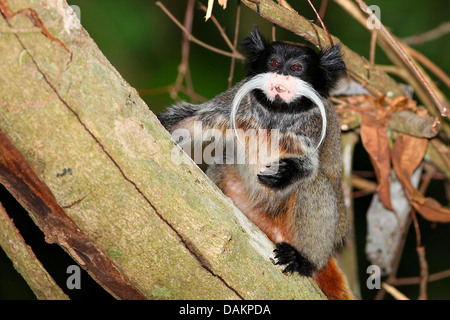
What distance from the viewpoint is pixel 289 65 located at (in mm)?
3160

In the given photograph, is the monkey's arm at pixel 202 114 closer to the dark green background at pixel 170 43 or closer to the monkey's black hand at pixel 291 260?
the monkey's black hand at pixel 291 260

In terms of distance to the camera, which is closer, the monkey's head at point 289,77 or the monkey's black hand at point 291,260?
the monkey's black hand at point 291,260

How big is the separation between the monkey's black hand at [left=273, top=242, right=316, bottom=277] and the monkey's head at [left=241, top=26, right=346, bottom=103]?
3.00 ft

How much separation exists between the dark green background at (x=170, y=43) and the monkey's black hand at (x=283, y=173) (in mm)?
2117

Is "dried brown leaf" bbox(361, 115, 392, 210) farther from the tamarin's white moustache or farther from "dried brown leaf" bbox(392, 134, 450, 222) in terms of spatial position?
the tamarin's white moustache

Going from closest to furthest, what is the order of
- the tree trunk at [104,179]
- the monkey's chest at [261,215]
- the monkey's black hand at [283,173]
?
1. the tree trunk at [104,179]
2. the monkey's black hand at [283,173]
3. the monkey's chest at [261,215]

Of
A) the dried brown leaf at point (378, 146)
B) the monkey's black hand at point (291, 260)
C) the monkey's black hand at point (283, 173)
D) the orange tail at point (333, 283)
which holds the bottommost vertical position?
the orange tail at point (333, 283)

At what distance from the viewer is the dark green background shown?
505 cm

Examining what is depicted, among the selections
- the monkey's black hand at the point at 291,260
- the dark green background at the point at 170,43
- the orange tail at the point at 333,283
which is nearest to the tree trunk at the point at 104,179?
the monkey's black hand at the point at 291,260

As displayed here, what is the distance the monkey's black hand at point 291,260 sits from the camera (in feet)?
9.07

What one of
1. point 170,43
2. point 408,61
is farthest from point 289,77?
point 170,43

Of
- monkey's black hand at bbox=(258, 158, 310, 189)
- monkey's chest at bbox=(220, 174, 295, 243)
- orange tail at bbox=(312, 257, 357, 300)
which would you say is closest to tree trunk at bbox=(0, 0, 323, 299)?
monkey's black hand at bbox=(258, 158, 310, 189)

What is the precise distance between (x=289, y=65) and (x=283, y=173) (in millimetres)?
677

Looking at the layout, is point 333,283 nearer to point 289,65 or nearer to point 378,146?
point 378,146
